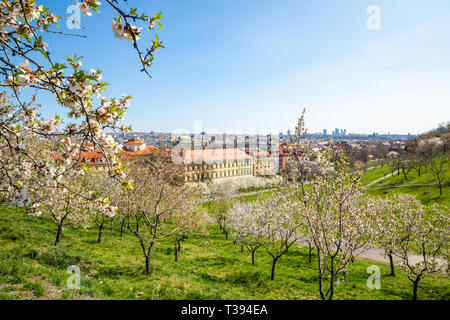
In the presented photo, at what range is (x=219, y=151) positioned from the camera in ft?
314

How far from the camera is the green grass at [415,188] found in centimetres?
4162

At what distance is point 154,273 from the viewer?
538 inches

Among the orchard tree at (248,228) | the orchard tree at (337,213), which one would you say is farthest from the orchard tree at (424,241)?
the orchard tree at (248,228)

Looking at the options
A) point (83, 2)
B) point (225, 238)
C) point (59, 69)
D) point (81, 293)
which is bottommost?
point (225, 238)

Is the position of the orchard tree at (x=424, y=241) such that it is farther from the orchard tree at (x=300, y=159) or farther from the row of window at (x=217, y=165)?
Answer: the row of window at (x=217, y=165)

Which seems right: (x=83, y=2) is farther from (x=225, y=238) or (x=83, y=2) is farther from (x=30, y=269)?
(x=225, y=238)

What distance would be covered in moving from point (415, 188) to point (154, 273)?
191 feet

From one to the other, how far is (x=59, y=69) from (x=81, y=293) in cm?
862

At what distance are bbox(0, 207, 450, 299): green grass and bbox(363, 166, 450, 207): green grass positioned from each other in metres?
29.5

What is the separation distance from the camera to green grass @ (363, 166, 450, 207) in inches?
1639

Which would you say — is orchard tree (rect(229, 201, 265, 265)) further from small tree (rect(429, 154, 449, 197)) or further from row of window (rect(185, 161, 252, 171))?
row of window (rect(185, 161, 252, 171))

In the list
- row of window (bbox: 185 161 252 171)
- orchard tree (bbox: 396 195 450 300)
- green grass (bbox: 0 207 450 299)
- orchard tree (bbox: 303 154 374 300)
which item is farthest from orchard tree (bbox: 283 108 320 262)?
row of window (bbox: 185 161 252 171)

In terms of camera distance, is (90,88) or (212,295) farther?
(212,295)
